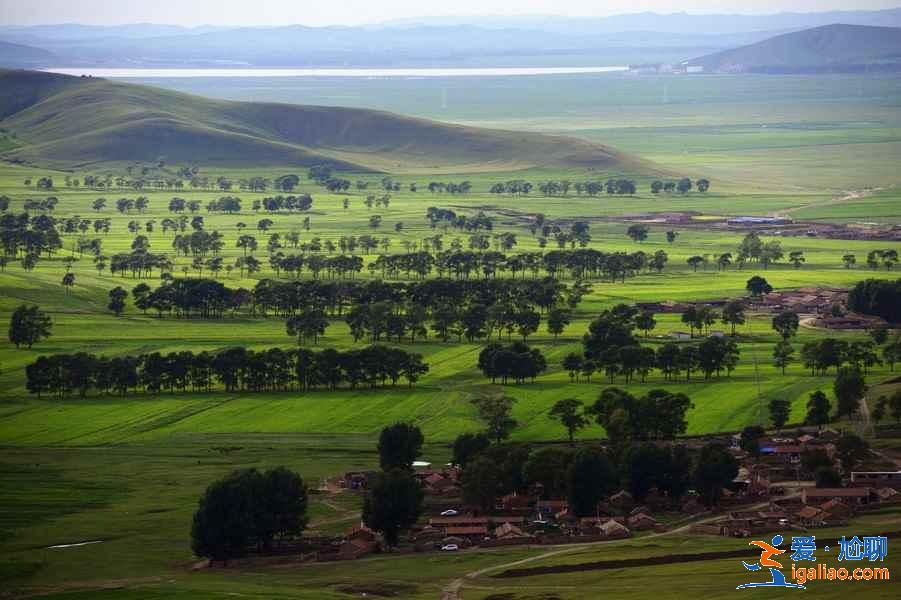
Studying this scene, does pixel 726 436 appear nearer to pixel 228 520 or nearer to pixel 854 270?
pixel 228 520

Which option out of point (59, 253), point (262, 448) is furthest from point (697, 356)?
point (59, 253)

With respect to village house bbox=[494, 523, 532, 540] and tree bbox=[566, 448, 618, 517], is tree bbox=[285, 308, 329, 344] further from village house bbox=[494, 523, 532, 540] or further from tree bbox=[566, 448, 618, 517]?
village house bbox=[494, 523, 532, 540]

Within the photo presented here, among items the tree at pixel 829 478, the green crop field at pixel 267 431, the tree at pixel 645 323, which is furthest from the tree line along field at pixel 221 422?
the tree at pixel 829 478

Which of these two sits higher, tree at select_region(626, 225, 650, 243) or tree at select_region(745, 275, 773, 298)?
tree at select_region(626, 225, 650, 243)

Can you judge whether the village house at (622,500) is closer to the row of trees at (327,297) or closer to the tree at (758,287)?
the row of trees at (327,297)

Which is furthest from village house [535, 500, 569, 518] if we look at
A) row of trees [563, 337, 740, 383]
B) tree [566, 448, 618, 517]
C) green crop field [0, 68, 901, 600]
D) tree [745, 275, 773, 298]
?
tree [745, 275, 773, 298]
